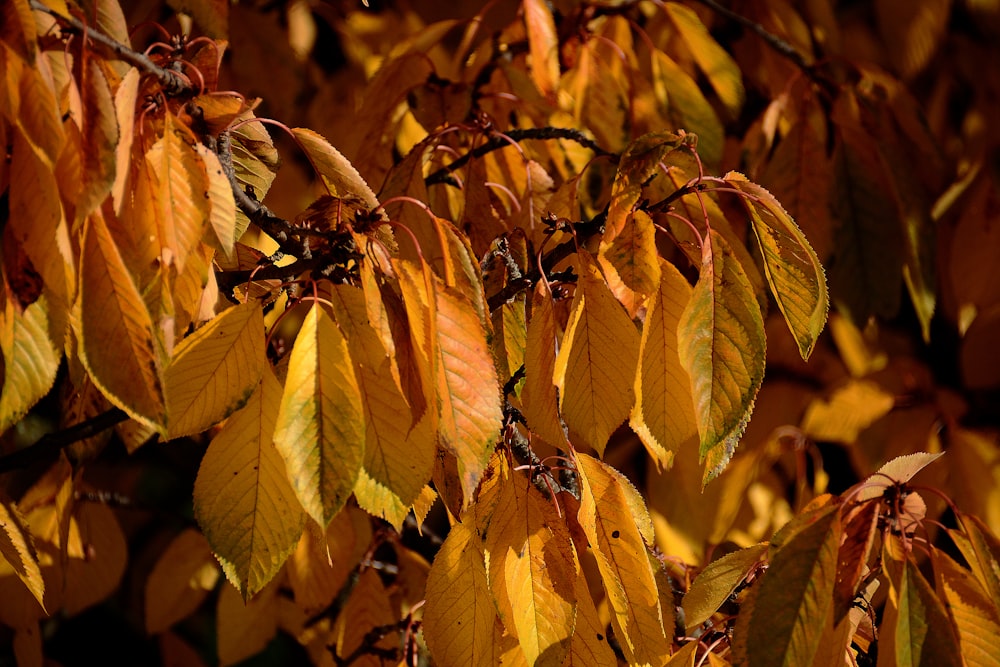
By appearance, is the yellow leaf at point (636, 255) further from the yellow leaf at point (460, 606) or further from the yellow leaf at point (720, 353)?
the yellow leaf at point (460, 606)

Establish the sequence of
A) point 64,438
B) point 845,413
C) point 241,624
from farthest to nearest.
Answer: point 845,413 < point 241,624 < point 64,438

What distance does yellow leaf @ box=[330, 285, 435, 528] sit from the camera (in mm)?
569

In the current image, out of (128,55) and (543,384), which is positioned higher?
(128,55)

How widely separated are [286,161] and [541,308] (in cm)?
93

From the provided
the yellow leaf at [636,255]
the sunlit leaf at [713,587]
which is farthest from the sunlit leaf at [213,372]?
the sunlit leaf at [713,587]

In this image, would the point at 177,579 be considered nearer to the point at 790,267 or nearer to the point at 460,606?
the point at 460,606

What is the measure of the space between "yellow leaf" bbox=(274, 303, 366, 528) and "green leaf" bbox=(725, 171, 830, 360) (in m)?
0.27

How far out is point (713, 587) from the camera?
2.21 ft

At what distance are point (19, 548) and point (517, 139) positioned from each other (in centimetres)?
52

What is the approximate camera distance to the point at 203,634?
199 centimetres

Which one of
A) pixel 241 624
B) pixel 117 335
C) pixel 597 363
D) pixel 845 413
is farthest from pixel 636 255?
pixel 845 413

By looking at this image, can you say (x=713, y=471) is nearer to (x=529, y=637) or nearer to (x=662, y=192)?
(x=529, y=637)

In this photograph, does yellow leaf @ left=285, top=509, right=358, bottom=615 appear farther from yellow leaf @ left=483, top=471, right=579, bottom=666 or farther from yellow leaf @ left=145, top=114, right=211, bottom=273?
yellow leaf @ left=145, top=114, right=211, bottom=273

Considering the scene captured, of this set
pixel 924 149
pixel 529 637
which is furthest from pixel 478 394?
pixel 924 149
